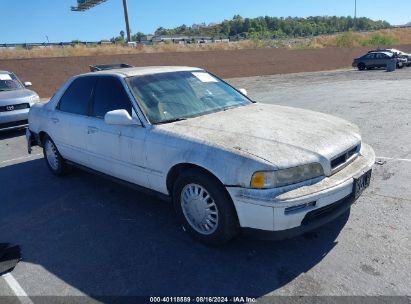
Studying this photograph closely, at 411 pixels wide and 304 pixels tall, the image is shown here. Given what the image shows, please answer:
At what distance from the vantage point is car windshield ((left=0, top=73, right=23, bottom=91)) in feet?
33.7

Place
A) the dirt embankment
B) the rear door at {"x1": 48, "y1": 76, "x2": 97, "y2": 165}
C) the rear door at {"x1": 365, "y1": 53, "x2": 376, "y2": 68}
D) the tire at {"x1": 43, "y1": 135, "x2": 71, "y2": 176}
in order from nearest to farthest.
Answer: the rear door at {"x1": 48, "y1": 76, "x2": 97, "y2": 165}, the tire at {"x1": 43, "y1": 135, "x2": 71, "y2": 176}, the dirt embankment, the rear door at {"x1": 365, "y1": 53, "x2": 376, "y2": 68}

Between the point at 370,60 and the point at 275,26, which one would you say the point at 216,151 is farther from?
the point at 275,26

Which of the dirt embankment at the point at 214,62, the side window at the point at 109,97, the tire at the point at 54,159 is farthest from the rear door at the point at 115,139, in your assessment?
the dirt embankment at the point at 214,62

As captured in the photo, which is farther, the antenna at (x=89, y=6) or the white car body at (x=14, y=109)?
the antenna at (x=89, y=6)

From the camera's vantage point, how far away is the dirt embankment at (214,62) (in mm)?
22453

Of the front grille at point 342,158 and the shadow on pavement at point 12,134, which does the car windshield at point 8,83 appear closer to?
the shadow on pavement at point 12,134

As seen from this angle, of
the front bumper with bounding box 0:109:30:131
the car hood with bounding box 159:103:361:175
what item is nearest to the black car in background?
the front bumper with bounding box 0:109:30:131

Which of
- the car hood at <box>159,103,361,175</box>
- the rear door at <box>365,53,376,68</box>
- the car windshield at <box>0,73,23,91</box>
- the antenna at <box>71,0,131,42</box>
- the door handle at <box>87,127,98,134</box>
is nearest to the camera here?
the car hood at <box>159,103,361,175</box>

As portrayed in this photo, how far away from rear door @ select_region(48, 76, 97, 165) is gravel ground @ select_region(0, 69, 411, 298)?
0.57m

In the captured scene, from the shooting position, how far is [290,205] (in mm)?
2900

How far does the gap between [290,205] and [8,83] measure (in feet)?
32.3

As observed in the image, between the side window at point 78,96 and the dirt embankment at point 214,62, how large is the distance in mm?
18440

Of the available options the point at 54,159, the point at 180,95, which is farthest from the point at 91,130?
the point at 54,159

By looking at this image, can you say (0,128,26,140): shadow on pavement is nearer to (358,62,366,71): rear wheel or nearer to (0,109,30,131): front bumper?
(0,109,30,131): front bumper
